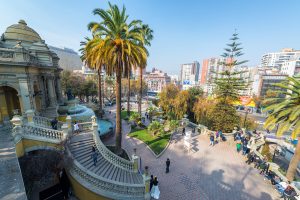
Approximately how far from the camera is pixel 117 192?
8.10 m

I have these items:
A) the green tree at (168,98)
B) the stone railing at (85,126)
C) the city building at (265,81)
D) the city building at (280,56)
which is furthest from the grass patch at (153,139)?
the city building at (280,56)

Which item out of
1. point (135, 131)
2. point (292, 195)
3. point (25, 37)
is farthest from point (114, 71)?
point (292, 195)

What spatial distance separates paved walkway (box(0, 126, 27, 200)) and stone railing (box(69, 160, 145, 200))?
2977 mm

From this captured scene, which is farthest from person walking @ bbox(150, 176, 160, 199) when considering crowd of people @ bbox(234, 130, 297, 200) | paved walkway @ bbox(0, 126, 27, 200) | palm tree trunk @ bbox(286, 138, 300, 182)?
palm tree trunk @ bbox(286, 138, 300, 182)

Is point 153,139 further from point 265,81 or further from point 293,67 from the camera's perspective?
point 293,67

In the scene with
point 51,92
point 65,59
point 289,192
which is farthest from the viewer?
point 65,59

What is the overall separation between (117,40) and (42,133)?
874 cm

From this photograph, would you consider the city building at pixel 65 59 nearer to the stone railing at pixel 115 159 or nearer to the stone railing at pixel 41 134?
the stone railing at pixel 41 134

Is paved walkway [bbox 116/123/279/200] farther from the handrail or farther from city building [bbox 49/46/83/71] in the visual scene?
city building [bbox 49/46/83/71]

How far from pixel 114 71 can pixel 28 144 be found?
25.5 ft

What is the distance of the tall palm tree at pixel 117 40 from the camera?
429 inches

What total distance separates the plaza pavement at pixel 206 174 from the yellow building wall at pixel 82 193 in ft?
13.8

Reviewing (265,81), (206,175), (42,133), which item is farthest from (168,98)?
(265,81)

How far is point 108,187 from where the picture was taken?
8.05m
